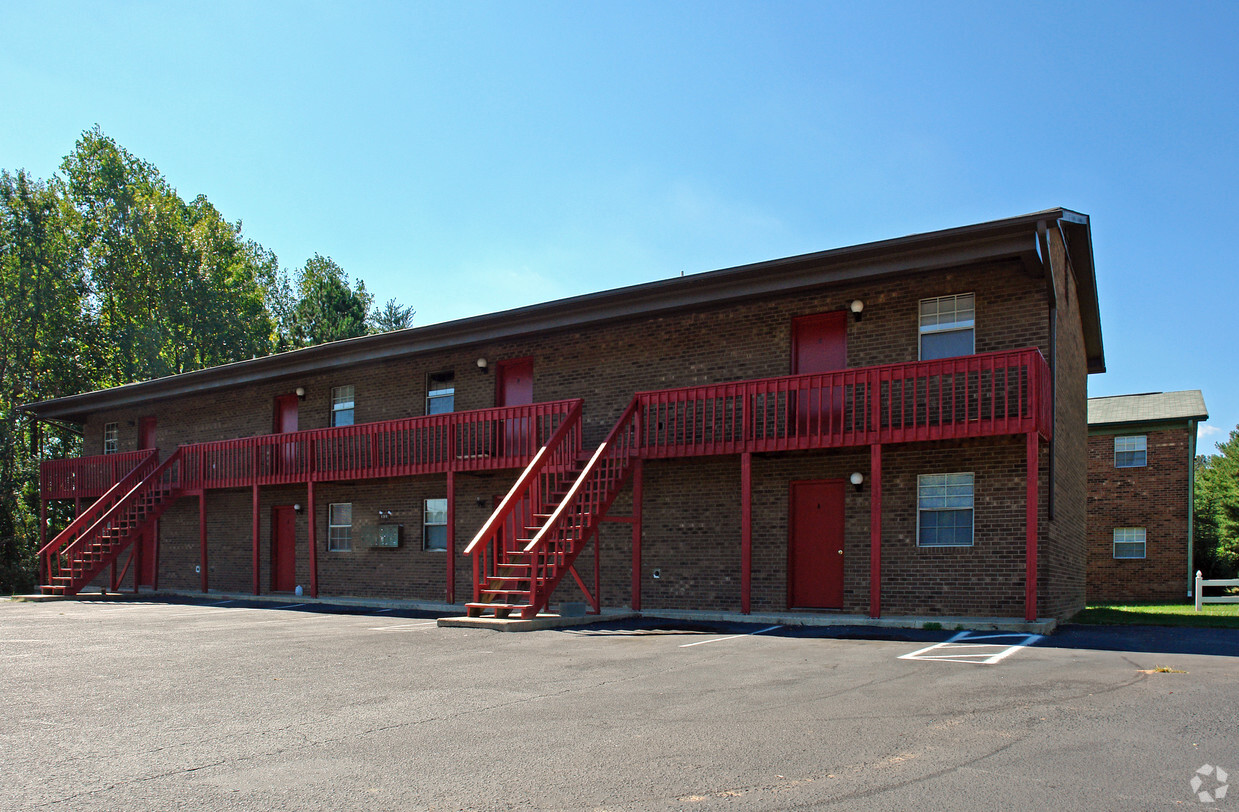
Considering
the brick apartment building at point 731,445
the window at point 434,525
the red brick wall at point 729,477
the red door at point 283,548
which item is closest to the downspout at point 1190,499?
the brick apartment building at point 731,445

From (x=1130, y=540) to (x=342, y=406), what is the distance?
884 inches

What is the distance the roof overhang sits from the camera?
43.7 feet

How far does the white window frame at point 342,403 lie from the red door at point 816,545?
11209mm

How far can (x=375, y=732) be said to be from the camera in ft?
20.4

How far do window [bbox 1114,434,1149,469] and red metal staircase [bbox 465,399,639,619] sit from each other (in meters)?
19.5

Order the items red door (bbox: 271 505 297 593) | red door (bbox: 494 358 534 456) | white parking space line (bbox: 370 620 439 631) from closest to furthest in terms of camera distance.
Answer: white parking space line (bbox: 370 620 439 631), red door (bbox: 494 358 534 456), red door (bbox: 271 505 297 593)

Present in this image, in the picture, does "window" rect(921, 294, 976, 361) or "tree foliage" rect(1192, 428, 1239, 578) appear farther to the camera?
"tree foliage" rect(1192, 428, 1239, 578)

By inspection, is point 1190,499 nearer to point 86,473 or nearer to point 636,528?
point 636,528

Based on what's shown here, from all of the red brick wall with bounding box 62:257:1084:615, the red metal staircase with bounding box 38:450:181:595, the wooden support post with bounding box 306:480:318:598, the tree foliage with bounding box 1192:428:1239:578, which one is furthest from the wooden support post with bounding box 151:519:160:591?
the tree foliage with bounding box 1192:428:1239:578

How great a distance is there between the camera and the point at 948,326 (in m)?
14.4

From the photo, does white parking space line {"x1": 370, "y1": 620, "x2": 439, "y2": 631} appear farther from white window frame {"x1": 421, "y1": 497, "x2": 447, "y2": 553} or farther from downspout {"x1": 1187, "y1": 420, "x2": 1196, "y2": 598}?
downspout {"x1": 1187, "y1": 420, "x2": 1196, "y2": 598}

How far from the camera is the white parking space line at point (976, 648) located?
30.8ft

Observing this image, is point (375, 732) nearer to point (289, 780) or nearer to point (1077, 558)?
point (289, 780)

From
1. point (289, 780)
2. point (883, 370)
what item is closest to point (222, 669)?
point (289, 780)
